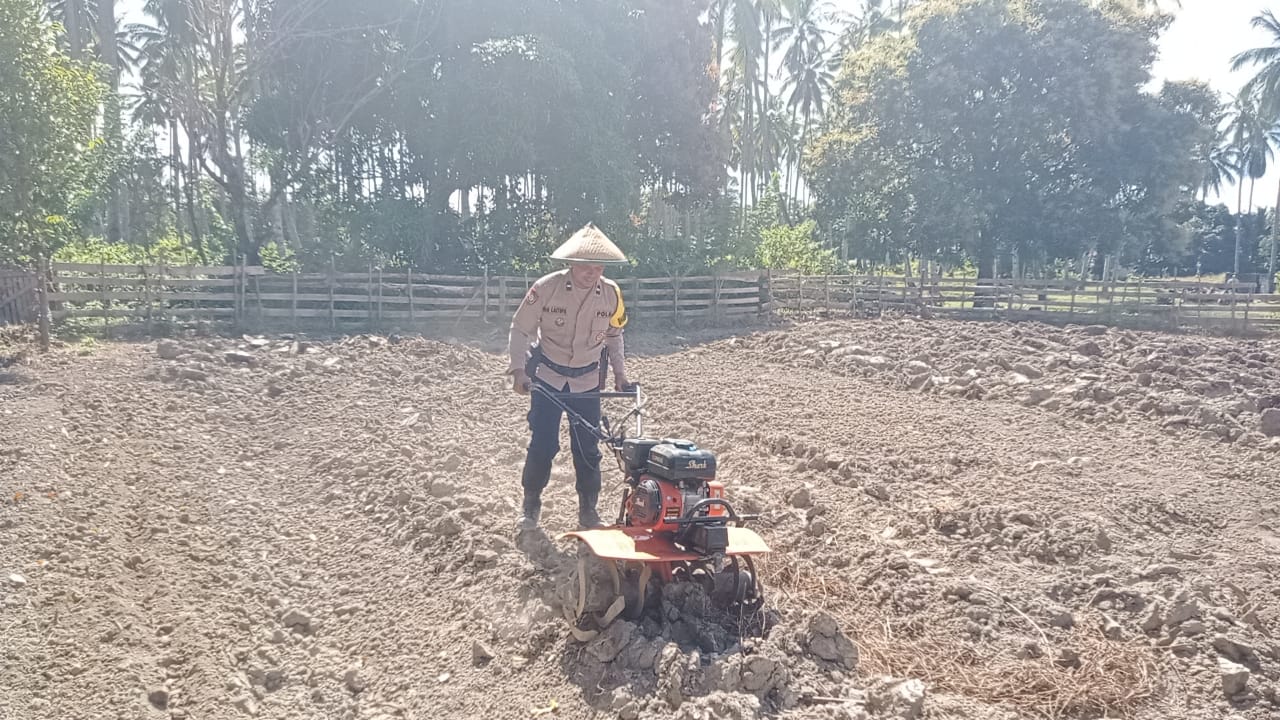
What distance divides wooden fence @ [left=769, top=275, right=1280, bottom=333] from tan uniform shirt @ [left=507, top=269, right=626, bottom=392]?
14.8m

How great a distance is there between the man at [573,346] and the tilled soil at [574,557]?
1.62ft

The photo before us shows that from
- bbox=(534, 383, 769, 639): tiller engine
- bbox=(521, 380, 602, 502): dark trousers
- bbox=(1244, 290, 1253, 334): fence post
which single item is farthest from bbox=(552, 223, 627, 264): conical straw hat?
bbox=(1244, 290, 1253, 334): fence post

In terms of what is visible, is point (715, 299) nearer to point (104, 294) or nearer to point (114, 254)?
point (104, 294)

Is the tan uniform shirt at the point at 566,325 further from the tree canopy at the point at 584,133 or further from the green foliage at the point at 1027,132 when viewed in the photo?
the green foliage at the point at 1027,132

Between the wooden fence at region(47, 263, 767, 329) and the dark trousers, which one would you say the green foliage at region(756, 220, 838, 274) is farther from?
the dark trousers

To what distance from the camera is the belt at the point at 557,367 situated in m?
4.88

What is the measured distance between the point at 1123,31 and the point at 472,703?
1086 inches

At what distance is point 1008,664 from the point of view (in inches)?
148

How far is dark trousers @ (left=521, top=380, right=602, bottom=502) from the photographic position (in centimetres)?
489

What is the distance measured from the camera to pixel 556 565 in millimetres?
4617

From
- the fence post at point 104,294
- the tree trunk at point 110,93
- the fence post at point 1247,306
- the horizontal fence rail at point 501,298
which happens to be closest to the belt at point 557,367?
the horizontal fence rail at point 501,298

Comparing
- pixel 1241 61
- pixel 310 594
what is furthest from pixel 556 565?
pixel 1241 61

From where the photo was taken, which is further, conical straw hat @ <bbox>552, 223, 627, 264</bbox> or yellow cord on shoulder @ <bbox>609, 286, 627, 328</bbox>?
yellow cord on shoulder @ <bbox>609, 286, 627, 328</bbox>

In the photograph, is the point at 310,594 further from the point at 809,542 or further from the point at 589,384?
the point at 809,542
